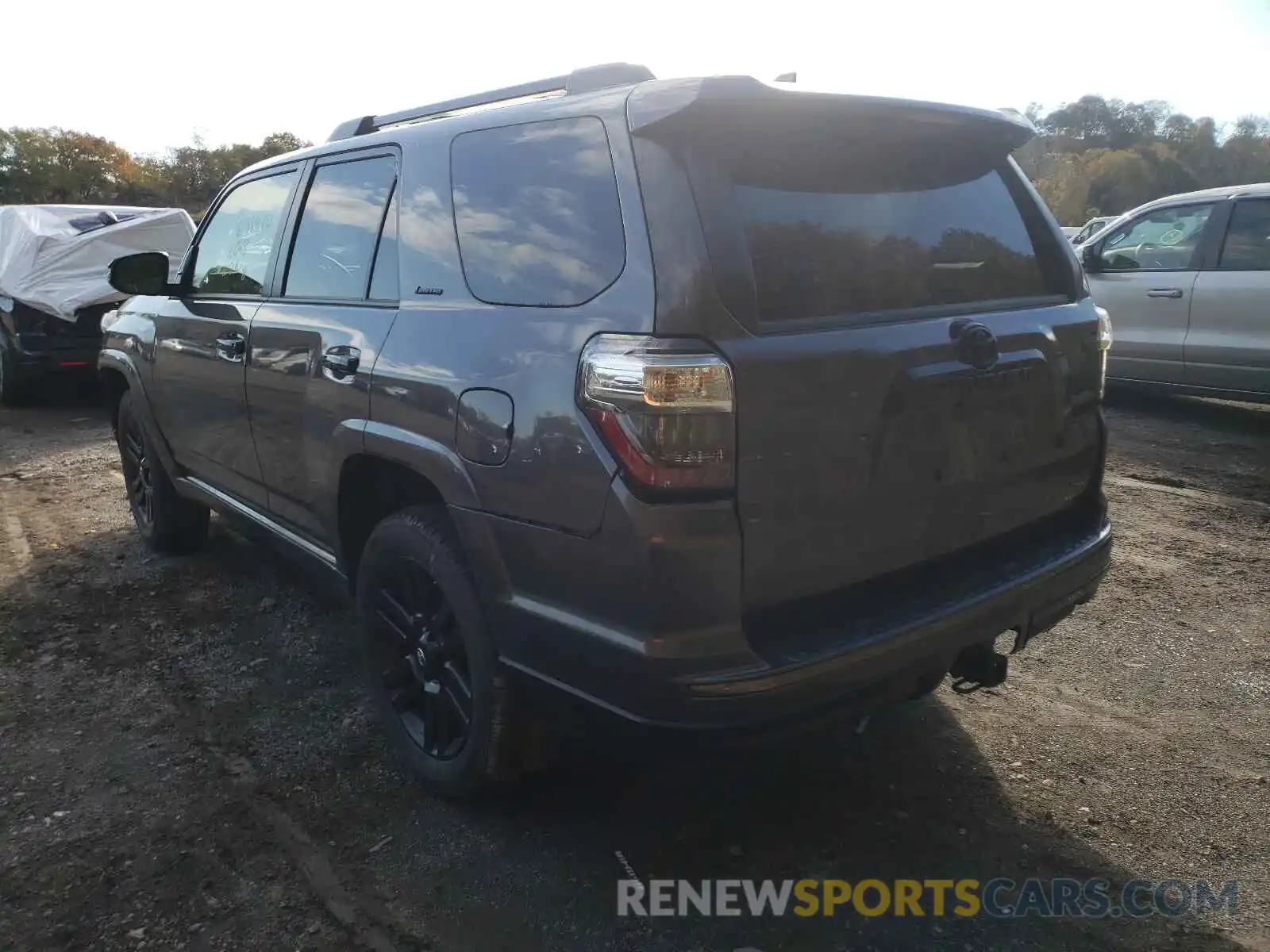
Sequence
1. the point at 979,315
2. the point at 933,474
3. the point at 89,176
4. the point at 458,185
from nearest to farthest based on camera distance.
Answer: the point at 933,474 → the point at 979,315 → the point at 458,185 → the point at 89,176

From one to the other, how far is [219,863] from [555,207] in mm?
1952

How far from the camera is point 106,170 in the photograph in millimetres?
44000

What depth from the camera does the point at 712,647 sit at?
2059 mm

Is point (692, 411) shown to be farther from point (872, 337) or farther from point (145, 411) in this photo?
point (145, 411)

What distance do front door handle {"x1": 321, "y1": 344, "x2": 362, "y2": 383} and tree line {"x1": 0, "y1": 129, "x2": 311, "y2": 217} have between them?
1605 inches

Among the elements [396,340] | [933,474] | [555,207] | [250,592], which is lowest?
[250,592]

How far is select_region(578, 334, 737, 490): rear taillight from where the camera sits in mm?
2031

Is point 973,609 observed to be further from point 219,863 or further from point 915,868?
point 219,863

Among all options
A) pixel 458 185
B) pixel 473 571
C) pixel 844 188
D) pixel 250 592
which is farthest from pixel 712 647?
pixel 250 592

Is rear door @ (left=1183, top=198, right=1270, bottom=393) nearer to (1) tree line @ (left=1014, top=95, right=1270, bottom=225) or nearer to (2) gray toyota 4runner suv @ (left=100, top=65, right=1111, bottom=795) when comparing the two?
(2) gray toyota 4runner suv @ (left=100, top=65, right=1111, bottom=795)

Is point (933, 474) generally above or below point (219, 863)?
above

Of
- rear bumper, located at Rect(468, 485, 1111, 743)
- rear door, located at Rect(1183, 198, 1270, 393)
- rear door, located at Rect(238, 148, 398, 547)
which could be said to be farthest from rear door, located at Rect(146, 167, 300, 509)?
rear door, located at Rect(1183, 198, 1270, 393)

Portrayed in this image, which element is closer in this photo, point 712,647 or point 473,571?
point 712,647

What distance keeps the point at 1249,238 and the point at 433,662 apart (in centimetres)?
689
